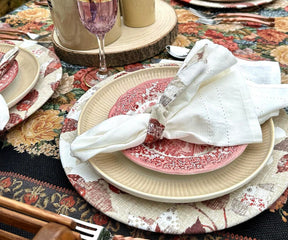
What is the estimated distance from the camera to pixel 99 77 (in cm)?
68

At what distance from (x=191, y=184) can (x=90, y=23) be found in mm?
373

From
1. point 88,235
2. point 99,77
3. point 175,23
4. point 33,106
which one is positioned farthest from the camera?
point 175,23

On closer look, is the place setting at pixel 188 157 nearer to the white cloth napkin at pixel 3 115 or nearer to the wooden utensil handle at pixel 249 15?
the white cloth napkin at pixel 3 115

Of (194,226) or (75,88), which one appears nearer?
(194,226)

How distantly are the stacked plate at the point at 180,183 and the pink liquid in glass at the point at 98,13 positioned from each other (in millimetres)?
268

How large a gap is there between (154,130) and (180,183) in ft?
0.26

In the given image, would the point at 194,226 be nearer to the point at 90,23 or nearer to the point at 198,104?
the point at 198,104

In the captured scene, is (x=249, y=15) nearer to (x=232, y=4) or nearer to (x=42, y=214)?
(x=232, y=4)

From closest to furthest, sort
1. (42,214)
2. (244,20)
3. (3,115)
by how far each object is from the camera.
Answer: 1. (42,214)
2. (3,115)
3. (244,20)

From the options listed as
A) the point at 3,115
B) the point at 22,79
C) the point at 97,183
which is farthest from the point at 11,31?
the point at 97,183

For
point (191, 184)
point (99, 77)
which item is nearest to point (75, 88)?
point (99, 77)

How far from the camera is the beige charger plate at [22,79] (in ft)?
1.81

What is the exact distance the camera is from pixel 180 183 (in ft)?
1.27

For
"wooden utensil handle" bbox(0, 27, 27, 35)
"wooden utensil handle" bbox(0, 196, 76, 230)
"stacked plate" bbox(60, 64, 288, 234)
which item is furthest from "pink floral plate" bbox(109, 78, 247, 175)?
"wooden utensil handle" bbox(0, 27, 27, 35)
